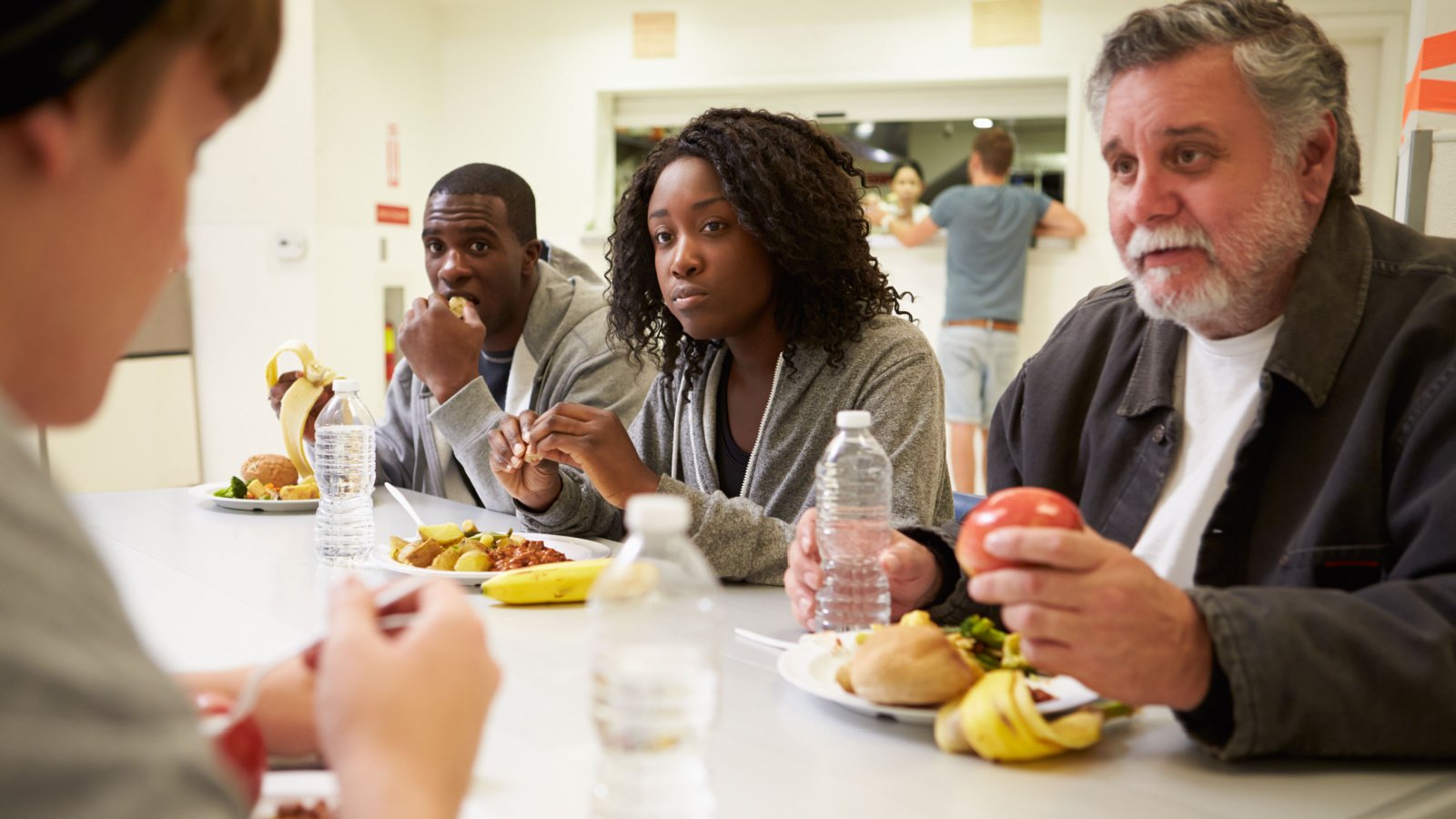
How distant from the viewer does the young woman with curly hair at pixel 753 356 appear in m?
2.10

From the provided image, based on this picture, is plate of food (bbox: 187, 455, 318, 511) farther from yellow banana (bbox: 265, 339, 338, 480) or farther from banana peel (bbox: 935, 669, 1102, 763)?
banana peel (bbox: 935, 669, 1102, 763)

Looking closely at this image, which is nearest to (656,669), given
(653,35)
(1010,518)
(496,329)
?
(1010,518)

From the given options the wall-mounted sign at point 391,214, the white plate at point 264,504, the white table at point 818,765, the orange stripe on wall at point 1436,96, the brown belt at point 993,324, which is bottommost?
the white plate at point 264,504

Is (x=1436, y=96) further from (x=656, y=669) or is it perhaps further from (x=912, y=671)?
(x=656, y=669)

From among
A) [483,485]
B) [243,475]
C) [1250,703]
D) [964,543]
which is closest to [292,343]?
[243,475]

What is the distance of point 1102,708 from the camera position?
1206mm

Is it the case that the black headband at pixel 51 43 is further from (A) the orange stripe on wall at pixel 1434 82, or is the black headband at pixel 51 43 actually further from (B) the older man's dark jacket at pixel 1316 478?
(A) the orange stripe on wall at pixel 1434 82

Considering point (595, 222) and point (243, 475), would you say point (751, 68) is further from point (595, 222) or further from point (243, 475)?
point (243, 475)

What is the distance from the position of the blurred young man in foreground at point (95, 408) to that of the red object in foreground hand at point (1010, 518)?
1.67 ft

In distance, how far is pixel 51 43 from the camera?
524 mm

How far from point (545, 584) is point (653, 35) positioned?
5838mm

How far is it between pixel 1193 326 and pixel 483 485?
61.1 inches

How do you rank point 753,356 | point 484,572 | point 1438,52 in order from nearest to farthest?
1. point 484,572
2. point 753,356
3. point 1438,52

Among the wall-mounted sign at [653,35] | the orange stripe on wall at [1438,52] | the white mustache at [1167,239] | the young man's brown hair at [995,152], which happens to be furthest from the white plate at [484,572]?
the wall-mounted sign at [653,35]
